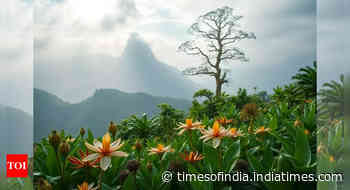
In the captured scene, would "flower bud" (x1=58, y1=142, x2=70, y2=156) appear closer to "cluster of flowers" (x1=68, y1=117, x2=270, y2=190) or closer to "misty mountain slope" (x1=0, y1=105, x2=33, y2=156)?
"cluster of flowers" (x1=68, y1=117, x2=270, y2=190)

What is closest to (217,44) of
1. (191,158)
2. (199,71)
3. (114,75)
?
(199,71)

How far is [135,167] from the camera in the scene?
1.33ft

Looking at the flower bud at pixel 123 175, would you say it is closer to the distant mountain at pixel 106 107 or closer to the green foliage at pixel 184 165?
the green foliage at pixel 184 165

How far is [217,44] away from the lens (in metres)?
1.88

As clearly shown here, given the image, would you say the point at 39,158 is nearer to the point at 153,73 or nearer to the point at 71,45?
the point at 71,45

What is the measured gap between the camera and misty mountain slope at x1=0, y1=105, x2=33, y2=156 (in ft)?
1.79

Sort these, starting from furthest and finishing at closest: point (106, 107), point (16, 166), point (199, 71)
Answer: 1. point (106, 107)
2. point (199, 71)
3. point (16, 166)

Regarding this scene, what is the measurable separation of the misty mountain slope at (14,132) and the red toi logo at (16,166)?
0.05 ft

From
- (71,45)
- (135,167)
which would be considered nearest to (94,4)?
(71,45)

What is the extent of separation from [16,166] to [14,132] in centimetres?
8

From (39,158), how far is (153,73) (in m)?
1.77

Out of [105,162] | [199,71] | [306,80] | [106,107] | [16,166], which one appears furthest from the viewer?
[106,107]

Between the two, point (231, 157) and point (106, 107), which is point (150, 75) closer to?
point (106, 107)

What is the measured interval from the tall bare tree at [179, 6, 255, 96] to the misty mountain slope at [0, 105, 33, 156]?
1.06m
